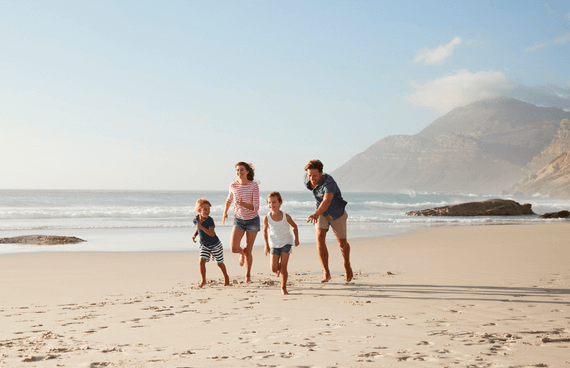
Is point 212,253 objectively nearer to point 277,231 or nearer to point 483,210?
point 277,231

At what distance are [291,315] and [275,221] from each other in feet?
5.64

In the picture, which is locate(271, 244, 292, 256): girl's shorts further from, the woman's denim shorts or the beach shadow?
the woman's denim shorts

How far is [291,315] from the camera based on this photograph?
177 inches

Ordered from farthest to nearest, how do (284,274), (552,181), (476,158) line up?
(476,158), (552,181), (284,274)

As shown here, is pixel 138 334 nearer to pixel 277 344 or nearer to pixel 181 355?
pixel 181 355

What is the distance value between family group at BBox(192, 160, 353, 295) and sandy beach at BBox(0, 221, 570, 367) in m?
0.42

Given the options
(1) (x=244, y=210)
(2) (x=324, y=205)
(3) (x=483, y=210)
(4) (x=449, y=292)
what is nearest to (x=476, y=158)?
(3) (x=483, y=210)

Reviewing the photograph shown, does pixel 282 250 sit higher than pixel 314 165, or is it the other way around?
pixel 314 165

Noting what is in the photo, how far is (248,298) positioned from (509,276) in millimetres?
4239

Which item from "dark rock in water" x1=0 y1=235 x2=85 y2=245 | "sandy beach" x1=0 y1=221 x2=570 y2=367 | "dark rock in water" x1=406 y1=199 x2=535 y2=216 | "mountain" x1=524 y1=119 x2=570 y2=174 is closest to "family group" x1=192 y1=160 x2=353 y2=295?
"sandy beach" x1=0 y1=221 x2=570 y2=367

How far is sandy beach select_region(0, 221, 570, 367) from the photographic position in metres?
3.21

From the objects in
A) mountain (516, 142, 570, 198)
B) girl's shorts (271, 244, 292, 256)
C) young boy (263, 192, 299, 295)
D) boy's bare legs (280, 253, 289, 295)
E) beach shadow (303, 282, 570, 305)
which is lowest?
beach shadow (303, 282, 570, 305)

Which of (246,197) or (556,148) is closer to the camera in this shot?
(246,197)

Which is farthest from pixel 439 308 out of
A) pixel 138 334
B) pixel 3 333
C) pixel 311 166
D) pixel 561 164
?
pixel 561 164
